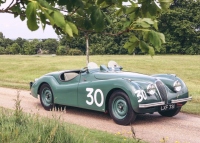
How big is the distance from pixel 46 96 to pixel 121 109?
8.95ft

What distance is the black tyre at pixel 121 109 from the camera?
6.96 metres

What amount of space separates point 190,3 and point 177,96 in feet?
155

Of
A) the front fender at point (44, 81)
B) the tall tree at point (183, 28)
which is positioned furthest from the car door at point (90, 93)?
the tall tree at point (183, 28)

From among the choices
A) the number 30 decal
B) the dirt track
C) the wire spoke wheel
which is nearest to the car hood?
the number 30 decal

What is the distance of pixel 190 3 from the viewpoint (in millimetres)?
51875

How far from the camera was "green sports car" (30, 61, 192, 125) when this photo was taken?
6.92 metres

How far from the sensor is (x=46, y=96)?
912cm

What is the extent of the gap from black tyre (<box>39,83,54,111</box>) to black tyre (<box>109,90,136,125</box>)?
218 centimetres

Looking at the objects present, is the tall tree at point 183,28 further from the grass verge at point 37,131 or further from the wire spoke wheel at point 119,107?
the grass verge at point 37,131

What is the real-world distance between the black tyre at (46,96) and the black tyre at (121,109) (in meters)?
2.18

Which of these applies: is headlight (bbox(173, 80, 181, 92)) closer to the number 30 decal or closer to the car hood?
the car hood

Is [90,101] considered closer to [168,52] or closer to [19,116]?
[19,116]

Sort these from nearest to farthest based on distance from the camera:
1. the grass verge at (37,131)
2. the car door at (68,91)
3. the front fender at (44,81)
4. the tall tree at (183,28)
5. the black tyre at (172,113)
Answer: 1. the grass verge at (37,131)
2. the black tyre at (172,113)
3. the car door at (68,91)
4. the front fender at (44,81)
5. the tall tree at (183,28)

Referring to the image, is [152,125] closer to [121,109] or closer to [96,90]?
[121,109]
